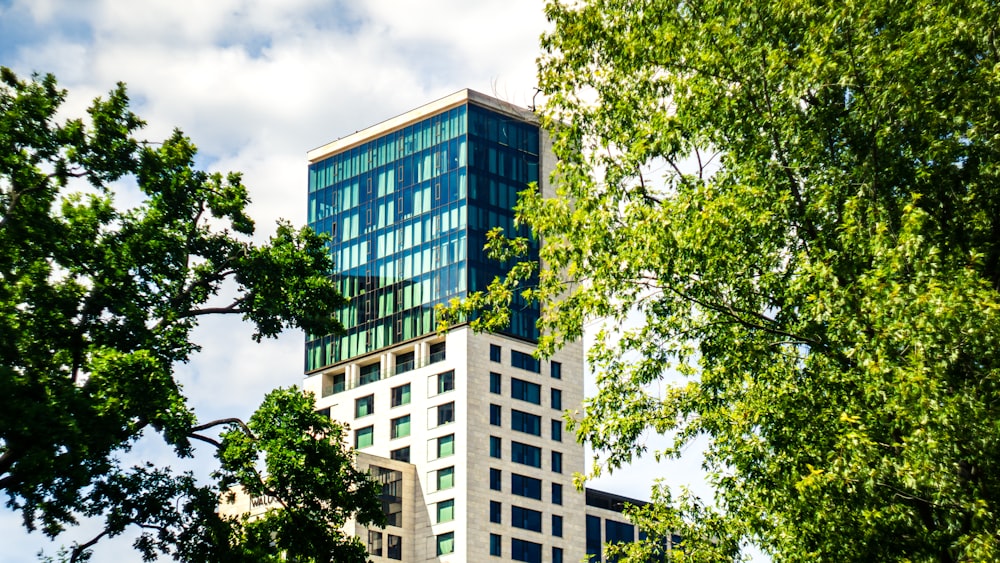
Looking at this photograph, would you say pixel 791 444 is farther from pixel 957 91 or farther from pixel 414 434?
pixel 414 434

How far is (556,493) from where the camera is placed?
350ft

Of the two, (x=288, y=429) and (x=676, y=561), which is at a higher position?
(x=288, y=429)

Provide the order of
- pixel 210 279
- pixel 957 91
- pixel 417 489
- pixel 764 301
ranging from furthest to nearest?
1. pixel 417 489
2. pixel 210 279
3. pixel 764 301
4. pixel 957 91

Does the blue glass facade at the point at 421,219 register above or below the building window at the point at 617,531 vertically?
above

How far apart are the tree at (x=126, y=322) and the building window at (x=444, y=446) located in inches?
2760

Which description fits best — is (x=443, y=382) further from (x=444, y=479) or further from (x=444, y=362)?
(x=444, y=479)

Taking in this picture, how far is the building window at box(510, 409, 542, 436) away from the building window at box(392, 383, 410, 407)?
9.20 m

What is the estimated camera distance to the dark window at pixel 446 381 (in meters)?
106

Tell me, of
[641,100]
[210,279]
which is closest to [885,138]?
[641,100]

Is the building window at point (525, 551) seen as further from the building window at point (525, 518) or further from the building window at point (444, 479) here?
the building window at point (444, 479)

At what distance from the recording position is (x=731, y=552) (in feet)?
92.3

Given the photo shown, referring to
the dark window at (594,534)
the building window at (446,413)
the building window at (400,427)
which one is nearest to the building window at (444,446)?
the building window at (446,413)

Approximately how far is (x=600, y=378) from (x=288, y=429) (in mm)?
8018

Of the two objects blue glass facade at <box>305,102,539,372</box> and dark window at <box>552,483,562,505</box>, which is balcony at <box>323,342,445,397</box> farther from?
dark window at <box>552,483,562,505</box>
